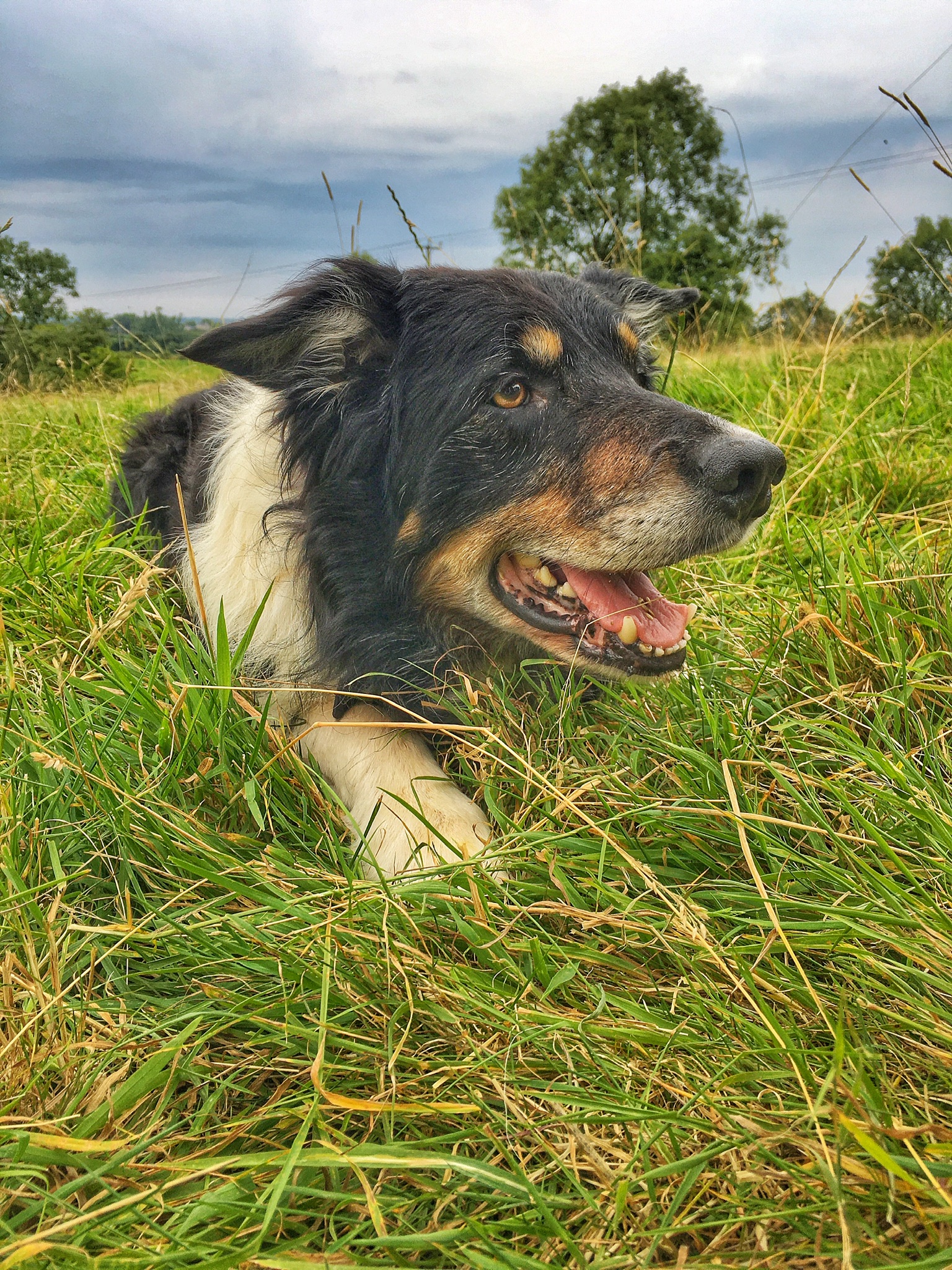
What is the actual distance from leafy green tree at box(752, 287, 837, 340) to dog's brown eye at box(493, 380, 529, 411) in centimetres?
219

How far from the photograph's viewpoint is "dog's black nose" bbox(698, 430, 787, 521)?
7.63ft

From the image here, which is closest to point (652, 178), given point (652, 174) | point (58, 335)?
point (652, 174)

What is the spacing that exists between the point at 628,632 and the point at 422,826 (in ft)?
2.58

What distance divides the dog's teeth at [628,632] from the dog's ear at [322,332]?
45.0 inches

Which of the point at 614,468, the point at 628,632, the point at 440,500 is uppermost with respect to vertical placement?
the point at 614,468

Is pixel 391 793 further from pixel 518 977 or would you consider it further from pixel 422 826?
pixel 518 977

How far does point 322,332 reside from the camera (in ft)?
8.79

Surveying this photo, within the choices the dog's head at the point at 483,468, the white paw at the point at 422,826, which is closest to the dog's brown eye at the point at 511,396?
the dog's head at the point at 483,468

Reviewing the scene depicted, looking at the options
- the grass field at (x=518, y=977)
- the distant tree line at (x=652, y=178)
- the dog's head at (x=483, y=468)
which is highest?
the distant tree line at (x=652, y=178)

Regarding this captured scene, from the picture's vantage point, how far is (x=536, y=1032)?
142 centimetres

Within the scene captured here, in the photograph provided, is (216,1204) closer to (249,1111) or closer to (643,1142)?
(249,1111)

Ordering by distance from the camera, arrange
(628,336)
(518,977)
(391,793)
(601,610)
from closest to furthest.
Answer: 1. (518,977)
2. (391,793)
3. (601,610)
4. (628,336)

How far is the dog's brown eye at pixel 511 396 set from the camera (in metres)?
2.56

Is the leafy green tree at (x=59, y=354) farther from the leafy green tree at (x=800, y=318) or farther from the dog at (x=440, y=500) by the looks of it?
the leafy green tree at (x=800, y=318)
